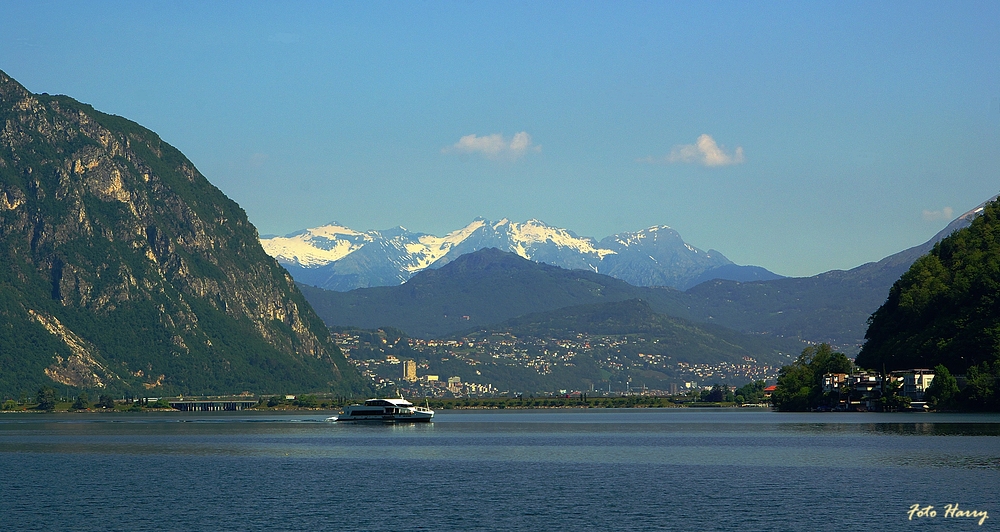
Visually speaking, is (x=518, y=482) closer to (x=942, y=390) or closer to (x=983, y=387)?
(x=983, y=387)

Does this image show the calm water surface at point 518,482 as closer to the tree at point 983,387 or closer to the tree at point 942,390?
the tree at point 983,387

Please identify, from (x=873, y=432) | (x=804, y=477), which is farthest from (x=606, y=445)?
(x=804, y=477)

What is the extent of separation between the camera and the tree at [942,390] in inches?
7505

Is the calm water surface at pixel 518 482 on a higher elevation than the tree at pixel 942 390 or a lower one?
lower

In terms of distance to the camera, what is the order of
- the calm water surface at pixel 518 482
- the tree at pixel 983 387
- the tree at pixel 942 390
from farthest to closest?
the tree at pixel 942 390 → the tree at pixel 983 387 → the calm water surface at pixel 518 482

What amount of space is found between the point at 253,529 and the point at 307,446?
71.6m
